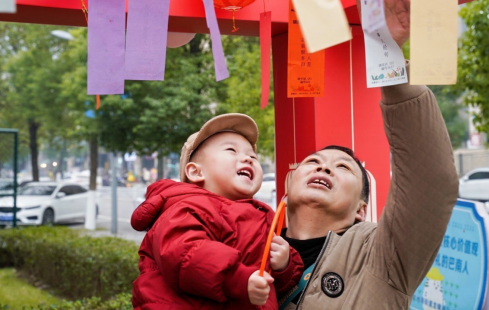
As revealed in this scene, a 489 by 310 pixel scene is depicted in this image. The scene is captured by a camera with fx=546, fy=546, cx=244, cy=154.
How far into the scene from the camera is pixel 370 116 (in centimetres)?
371

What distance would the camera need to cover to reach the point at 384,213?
170 centimetres

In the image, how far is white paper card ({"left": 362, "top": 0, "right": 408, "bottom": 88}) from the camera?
1434 millimetres

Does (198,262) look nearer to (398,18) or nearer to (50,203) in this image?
(398,18)

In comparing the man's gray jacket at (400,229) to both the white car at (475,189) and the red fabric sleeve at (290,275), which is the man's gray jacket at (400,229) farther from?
the white car at (475,189)

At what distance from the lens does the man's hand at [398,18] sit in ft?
4.74

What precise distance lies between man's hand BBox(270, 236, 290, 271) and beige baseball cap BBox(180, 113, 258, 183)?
60 cm

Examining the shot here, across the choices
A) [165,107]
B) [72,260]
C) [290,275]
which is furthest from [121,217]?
[290,275]

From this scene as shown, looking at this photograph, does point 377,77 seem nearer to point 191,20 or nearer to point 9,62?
point 191,20

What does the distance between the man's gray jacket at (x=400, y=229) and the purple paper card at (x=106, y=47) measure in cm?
89

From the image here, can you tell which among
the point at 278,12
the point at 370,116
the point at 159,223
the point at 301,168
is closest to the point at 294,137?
the point at 370,116

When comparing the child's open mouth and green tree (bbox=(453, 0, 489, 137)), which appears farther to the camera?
green tree (bbox=(453, 0, 489, 137))

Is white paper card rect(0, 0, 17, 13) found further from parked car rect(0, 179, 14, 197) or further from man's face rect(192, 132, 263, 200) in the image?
parked car rect(0, 179, 14, 197)

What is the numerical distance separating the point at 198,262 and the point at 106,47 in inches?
31.9

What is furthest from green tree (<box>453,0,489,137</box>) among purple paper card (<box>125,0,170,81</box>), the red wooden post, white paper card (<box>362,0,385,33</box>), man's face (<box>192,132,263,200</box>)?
white paper card (<box>362,0,385,33</box>)
